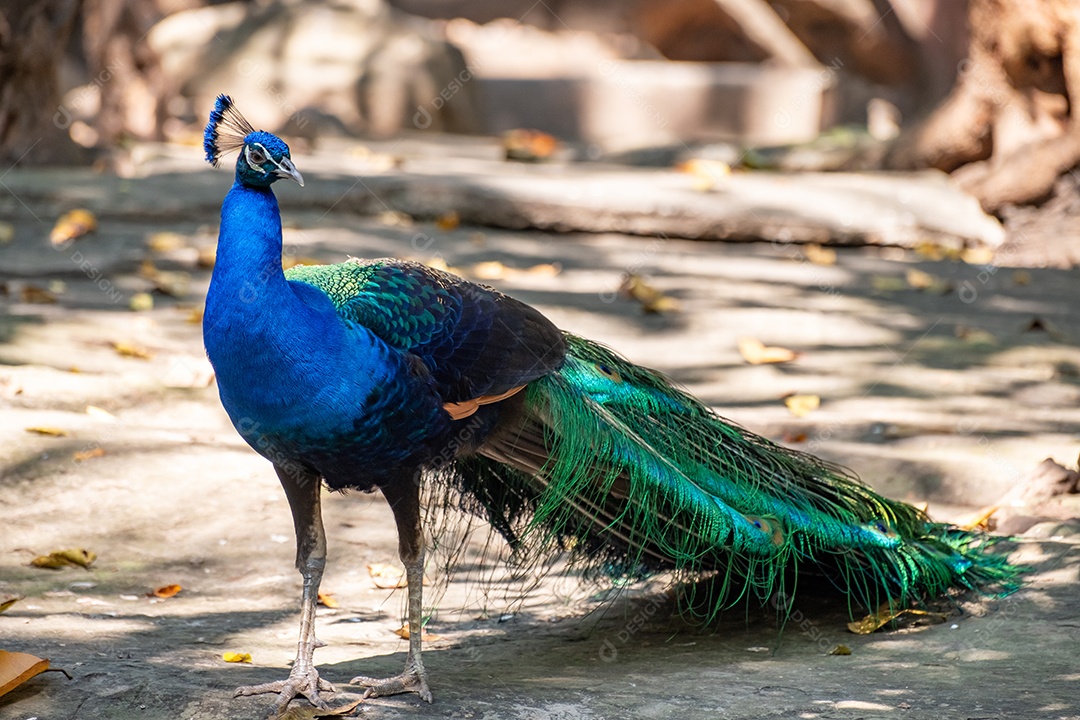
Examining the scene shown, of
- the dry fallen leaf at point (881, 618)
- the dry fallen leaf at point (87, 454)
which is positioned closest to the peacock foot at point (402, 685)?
the dry fallen leaf at point (881, 618)

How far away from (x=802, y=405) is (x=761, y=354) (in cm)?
86

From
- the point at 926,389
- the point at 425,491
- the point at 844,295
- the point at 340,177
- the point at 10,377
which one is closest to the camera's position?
the point at 425,491

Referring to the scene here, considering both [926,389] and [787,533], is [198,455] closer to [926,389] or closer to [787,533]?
[787,533]

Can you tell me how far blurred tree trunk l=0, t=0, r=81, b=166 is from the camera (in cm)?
904

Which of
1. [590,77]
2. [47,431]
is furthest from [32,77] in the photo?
[590,77]

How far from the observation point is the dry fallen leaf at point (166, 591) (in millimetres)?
4105

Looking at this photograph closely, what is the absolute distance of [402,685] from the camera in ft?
10.7

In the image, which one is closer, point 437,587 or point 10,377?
point 437,587

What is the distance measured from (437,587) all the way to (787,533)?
51.5 inches

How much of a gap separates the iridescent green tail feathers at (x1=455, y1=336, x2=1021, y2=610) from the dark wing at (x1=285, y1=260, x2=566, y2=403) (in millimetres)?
167

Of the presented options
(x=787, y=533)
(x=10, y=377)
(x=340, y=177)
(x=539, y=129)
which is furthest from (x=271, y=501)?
(x=539, y=129)

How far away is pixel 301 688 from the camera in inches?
121

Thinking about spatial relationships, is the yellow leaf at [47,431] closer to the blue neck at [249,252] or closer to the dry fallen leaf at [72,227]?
the blue neck at [249,252]

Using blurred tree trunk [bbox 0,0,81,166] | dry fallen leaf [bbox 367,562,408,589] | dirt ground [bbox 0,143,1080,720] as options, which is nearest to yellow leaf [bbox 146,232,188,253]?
dirt ground [bbox 0,143,1080,720]
